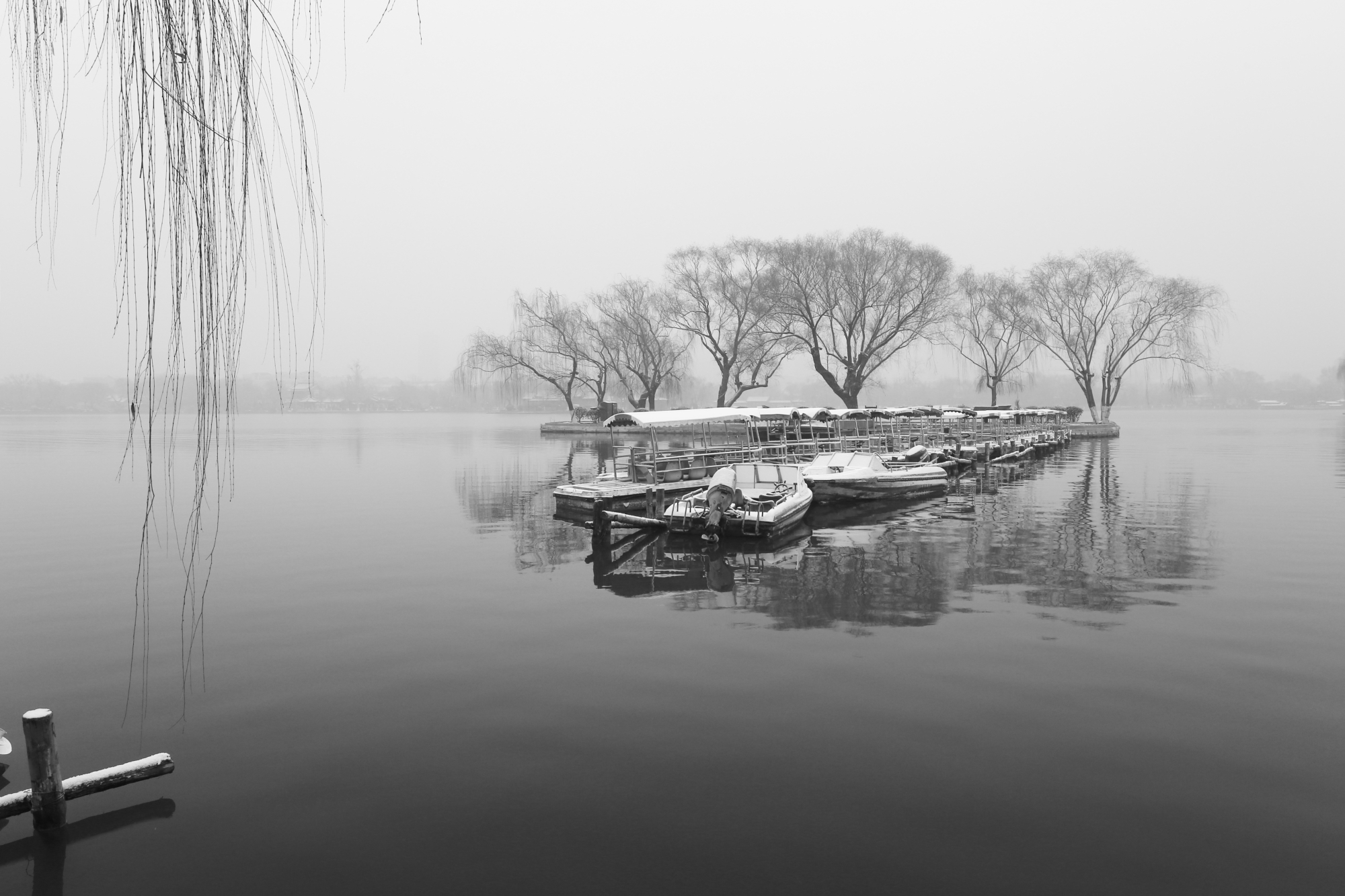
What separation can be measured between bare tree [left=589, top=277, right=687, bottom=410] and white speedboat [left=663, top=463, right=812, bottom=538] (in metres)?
51.1

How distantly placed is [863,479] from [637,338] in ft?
162

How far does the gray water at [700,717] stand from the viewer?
590 cm

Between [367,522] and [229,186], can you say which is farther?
[367,522]

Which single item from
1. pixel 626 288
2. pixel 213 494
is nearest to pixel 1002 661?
pixel 213 494

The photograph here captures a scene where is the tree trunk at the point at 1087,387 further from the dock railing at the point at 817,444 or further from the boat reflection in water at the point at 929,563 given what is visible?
the boat reflection in water at the point at 929,563

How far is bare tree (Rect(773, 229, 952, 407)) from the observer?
59344 millimetres

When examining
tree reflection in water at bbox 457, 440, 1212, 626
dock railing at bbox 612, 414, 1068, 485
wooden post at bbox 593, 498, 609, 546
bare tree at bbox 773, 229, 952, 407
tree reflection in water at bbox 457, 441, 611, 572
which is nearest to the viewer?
tree reflection in water at bbox 457, 440, 1212, 626

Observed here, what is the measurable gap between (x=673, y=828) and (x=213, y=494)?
24273 millimetres

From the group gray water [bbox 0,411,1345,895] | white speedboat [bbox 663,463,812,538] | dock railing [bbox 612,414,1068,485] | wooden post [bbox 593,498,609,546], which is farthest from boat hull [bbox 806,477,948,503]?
wooden post [bbox 593,498,609,546]

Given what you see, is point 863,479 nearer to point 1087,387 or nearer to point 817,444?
point 817,444

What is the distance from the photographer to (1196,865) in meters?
5.74

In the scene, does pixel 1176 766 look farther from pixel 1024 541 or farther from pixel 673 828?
pixel 1024 541

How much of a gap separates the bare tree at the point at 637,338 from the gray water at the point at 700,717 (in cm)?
5629

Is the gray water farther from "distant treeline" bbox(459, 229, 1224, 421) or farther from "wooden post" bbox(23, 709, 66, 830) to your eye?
"distant treeline" bbox(459, 229, 1224, 421)
